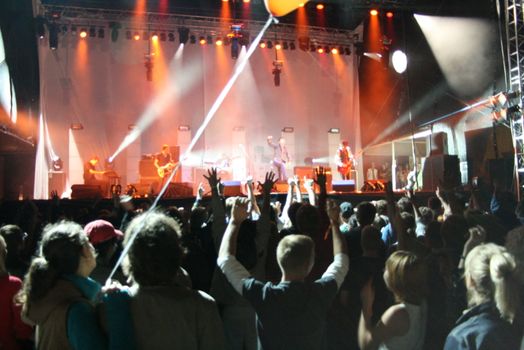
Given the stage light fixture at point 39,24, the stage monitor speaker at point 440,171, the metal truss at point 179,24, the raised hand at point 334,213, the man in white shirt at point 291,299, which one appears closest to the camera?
the man in white shirt at point 291,299

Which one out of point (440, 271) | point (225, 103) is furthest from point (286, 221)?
point (225, 103)

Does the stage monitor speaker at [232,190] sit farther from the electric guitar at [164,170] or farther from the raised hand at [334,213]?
the raised hand at [334,213]

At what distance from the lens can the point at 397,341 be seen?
180 cm

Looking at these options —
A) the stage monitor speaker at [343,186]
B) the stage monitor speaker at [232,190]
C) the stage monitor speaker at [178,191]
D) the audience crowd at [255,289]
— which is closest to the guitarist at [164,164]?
the stage monitor speaker at [178,191]

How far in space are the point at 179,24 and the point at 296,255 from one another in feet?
40.6

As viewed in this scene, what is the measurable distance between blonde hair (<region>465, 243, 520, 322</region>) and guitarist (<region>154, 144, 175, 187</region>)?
1040cm

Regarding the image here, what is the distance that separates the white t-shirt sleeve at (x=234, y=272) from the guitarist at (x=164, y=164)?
10.00m

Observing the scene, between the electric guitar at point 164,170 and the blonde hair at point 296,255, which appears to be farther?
the electric guitar at point 164,170

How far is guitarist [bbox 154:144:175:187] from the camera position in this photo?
11680 millimetres

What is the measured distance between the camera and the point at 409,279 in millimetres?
1809

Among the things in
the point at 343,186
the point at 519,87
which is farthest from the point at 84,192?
the point at 519,87

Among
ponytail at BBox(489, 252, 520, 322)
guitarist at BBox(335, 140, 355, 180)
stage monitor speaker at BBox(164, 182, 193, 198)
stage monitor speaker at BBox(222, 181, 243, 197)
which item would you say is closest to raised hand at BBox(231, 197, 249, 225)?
ponytail at BBox(489, 252, 520, 322)

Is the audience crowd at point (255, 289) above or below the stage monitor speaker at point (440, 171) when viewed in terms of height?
below

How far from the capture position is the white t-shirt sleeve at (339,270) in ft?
6.05
